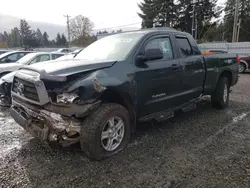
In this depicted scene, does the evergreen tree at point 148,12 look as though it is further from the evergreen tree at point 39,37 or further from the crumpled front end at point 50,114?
the evergreen tree at point 39,37

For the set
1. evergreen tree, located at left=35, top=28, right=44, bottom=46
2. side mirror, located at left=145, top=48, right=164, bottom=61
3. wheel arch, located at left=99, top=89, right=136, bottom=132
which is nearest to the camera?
wheel arch, located at left=99, top=89, right=136, bottom=132

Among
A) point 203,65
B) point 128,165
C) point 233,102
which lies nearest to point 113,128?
point 128,165

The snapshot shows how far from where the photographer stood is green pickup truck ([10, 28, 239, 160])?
2717 millimetres

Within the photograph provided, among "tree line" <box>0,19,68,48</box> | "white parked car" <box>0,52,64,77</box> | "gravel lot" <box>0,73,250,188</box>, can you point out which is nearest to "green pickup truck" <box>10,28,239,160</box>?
"gravel lot" <box>0,73,250,188</box>

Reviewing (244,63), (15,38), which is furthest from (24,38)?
(244,63)

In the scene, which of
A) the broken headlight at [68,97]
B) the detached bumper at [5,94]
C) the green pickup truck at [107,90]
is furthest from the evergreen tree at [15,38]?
the broken headlight at [68,97]

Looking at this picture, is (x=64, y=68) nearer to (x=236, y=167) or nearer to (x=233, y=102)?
(x=236, y=167)

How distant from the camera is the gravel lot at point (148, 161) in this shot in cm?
252

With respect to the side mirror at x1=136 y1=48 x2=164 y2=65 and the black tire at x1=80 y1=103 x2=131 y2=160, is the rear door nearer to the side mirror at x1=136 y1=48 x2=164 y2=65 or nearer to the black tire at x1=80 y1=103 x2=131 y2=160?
the side mirror at x1=136 y1=48 x2=164 y2=65

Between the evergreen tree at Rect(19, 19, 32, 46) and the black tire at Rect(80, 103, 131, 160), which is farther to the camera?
the evergreen tree at Rect(19, 19, 32, 46)

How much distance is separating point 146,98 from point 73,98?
1.32 m

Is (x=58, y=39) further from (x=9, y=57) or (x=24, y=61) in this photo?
(x=24, y=61)

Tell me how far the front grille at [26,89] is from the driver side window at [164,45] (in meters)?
2.05

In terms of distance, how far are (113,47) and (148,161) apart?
80.1 inches
